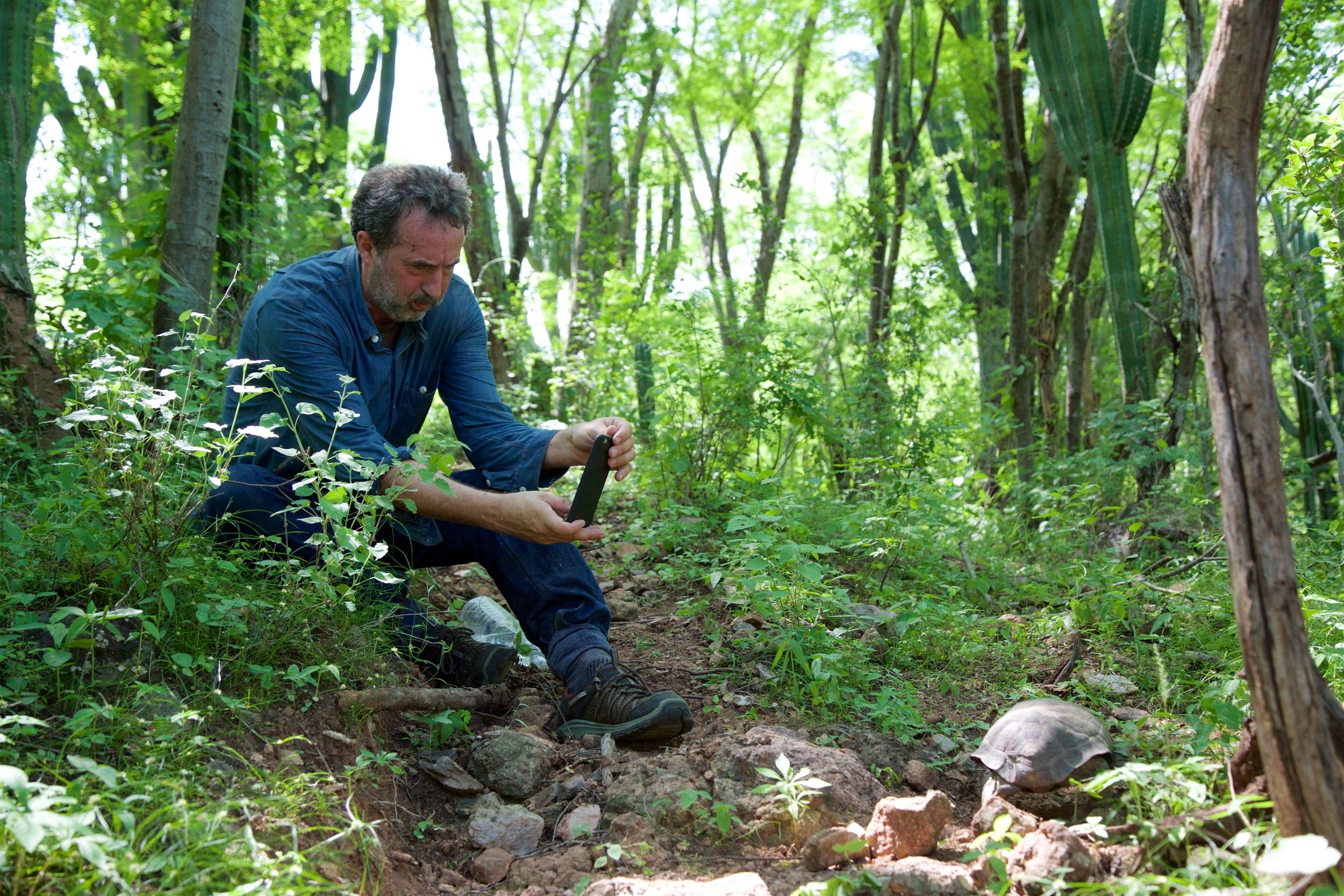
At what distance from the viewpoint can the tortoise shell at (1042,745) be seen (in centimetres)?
220

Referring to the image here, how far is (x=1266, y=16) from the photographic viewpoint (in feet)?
5.73

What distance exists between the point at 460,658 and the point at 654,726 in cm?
71

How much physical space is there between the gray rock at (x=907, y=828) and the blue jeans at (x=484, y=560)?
1037 mm

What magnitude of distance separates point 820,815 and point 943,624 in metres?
1.30

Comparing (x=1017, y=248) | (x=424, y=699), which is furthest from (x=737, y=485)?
(x=1017, y=248)

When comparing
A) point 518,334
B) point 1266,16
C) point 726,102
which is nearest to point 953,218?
point 726,102

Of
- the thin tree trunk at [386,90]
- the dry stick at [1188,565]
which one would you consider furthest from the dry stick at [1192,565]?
the thin tree trunk at [386,90]

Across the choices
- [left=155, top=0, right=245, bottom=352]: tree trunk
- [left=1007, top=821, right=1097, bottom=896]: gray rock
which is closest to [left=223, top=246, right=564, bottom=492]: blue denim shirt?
[left=155, top=0, right=245, bottom=352]: tree trunk

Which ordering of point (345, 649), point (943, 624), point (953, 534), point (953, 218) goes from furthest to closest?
1. point (953, 218)
2. point (953, 534)
3. point (943, 624)
4. point (345, 649)

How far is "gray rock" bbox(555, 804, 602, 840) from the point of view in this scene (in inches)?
87.5

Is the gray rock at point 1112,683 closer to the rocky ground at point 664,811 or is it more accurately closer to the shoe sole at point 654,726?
the rocky ground at point 664,811

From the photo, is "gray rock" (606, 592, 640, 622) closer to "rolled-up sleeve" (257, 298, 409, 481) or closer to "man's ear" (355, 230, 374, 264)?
"rolled-up sleeve" (257, 298, 409, 481)

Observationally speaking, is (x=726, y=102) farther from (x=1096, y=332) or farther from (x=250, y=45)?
(x=250, y=45)

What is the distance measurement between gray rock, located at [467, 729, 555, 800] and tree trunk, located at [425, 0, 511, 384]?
4.21 meters
